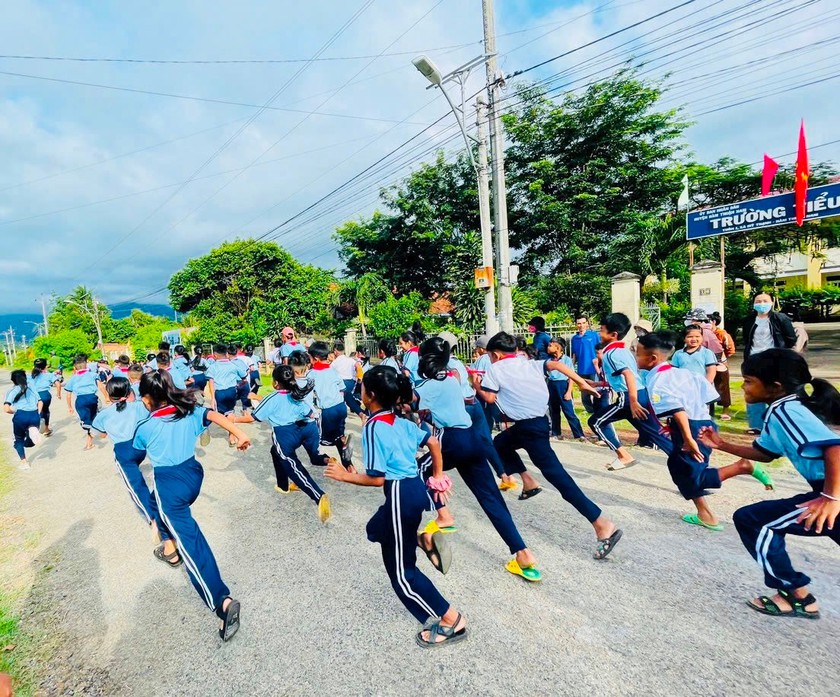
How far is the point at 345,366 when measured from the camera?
7312 millimetres

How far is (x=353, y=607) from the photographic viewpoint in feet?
9.43

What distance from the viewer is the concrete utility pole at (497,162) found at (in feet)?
30.6

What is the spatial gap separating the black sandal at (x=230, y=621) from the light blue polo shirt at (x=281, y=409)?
1.81m

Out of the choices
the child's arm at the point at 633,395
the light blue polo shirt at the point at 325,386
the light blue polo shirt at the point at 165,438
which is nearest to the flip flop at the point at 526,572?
the child's arm at the point at 633,395

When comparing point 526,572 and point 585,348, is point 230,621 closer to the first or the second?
point 526,572

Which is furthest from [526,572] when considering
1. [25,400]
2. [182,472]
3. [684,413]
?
[25,400]

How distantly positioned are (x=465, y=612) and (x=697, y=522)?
2107 mm

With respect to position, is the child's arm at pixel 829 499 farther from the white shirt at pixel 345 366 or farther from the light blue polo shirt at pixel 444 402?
the white shirt at pixel 345 366

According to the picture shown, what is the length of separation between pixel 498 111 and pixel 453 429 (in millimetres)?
8318

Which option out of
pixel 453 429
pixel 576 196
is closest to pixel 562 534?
pixel 453 429

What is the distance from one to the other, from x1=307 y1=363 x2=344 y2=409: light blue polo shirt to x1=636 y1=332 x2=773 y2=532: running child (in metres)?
3.15

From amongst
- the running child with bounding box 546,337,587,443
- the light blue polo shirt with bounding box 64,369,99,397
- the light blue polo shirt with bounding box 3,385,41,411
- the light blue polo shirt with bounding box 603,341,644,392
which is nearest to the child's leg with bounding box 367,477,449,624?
the light blue polo shirt with bounding box 603,341,644,392

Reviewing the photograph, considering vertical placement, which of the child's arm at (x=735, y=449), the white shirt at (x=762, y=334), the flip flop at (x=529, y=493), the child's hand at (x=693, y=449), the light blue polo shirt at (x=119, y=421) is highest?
the white shirt at (x=762, y=334)

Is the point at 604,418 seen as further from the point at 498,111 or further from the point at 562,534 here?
the point at 498,111
